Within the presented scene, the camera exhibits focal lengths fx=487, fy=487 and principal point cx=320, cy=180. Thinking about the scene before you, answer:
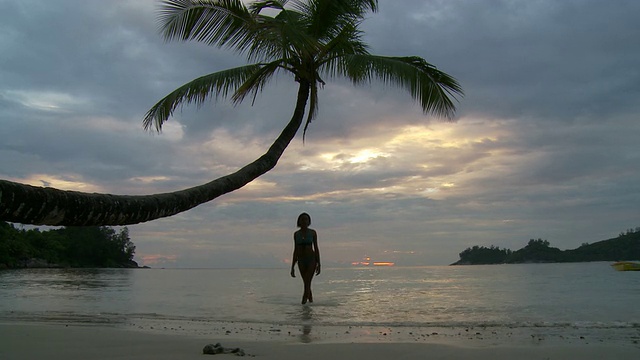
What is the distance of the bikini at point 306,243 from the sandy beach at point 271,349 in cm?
467

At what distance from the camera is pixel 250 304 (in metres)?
12.6

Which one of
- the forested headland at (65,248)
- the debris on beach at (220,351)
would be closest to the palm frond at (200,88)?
the debris on beach at (220,351)

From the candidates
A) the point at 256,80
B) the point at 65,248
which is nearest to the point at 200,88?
the point at 256,80

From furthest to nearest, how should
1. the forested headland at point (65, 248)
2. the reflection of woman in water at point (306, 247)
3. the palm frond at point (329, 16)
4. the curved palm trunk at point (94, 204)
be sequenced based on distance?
the forested headland at point (65, 248)
the reflection of woman in water at point (306, 247)
the palm frond at point (329, 16)
the curved palm trunk at point (94, 204)

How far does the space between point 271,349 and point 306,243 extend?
572 cm

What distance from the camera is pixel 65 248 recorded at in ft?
326

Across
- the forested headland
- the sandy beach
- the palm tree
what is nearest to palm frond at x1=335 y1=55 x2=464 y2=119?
the palm tree

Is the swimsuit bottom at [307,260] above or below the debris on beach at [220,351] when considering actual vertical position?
above

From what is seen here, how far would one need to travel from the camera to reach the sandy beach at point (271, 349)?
15.8 ft

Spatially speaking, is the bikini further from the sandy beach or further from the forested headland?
the forested headland

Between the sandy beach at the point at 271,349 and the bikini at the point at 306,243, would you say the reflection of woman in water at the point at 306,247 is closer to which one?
the bikini at the point at 306,243

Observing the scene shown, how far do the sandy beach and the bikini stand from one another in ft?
15.3

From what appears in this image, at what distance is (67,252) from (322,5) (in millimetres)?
114317

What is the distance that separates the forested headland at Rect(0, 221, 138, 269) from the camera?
73.1 metres
